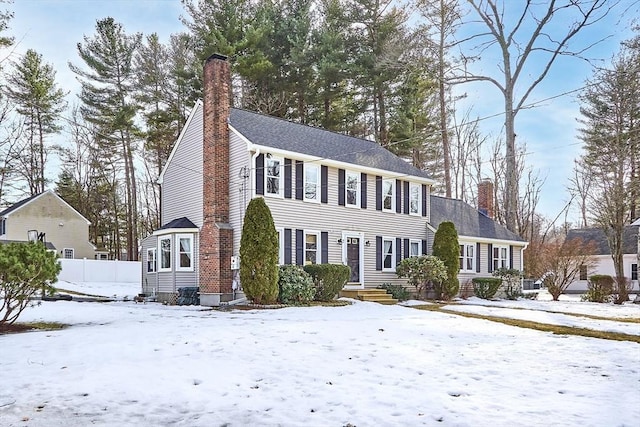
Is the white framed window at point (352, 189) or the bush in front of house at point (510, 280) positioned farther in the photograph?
the bush in front of house at point (510, 280)

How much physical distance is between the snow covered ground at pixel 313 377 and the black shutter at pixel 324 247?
778cm

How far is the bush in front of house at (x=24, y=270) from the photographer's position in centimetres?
946

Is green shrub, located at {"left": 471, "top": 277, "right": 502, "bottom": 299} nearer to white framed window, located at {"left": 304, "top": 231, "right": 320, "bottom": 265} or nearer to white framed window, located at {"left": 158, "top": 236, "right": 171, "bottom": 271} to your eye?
white framed window, located at {"left": 304, "top": 231, "right": 320, "bottom": 265}

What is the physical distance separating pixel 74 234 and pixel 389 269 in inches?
937

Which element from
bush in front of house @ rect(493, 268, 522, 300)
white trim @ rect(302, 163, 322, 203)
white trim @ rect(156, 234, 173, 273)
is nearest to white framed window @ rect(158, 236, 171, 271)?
white trim @ rect(156, 234, 173, 273)

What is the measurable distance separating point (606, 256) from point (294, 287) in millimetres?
25503

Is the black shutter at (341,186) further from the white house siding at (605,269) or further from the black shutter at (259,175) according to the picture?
the white house siding at (605,269)

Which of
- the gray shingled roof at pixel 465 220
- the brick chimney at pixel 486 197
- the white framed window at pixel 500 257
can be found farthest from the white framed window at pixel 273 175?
the brick chimney at pixel 486 197

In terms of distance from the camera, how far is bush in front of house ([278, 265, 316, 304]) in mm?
15602

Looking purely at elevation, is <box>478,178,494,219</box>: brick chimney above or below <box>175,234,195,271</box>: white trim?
above

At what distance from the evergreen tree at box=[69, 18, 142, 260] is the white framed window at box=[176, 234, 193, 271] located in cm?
1649

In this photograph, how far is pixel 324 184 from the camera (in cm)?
1853

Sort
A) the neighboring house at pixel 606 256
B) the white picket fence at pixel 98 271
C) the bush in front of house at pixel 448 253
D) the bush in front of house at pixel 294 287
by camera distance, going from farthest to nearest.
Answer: the neighboring house at pixel 606 256 → the white picket fence at pixel 98 271 → the bush in front of house at pixel 448 253 → the bush in front of house at pixel 294 287

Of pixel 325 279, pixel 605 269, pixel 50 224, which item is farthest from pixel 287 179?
pixel 605 269
